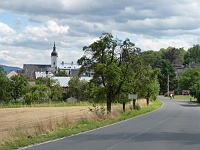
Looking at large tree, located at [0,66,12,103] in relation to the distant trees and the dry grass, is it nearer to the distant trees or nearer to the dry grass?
the dry grass

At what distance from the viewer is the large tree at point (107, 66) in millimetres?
37906

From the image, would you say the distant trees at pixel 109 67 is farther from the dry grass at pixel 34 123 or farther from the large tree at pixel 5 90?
the large tree at pixel 5 90

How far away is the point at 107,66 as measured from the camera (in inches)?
1486

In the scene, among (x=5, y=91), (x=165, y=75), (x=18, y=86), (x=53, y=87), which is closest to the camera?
(x=5, y=91)

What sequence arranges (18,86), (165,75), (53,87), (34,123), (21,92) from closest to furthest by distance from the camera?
(34,123)
(21,92)
(18,86)
(53,87)
(165,75)

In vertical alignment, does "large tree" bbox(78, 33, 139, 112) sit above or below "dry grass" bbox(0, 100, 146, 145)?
above

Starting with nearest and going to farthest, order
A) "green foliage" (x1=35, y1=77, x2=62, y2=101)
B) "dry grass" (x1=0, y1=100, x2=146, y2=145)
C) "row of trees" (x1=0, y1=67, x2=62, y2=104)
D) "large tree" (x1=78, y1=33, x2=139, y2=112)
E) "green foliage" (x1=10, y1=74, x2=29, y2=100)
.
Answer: "dry grass" (x1=0, y1=100, x2=146, y2=145)
"large tree" (x1=78, y1=33, x2=139, y2=112)
"row of trees" (x1=0, y1=67, x2=62, y2=104)
"green foliage" (x1=10, y1=74, x2=29, y2=100)
"green foliage" (x1=35, y1=77, x2=62, y2=101)

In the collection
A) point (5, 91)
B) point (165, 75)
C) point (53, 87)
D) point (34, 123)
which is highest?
point (165, 75)

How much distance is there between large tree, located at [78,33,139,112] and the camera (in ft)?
124

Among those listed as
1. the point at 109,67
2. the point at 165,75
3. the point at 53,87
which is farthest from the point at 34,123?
the point at 165,75

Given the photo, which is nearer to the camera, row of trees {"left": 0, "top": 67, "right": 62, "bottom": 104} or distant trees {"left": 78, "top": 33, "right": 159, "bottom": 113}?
distant trees {"left": 78, "top": 33, "right": 159, "bottom": 113}

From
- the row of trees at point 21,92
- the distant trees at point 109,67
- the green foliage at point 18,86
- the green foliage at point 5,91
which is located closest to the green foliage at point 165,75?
the row of trees at point 21,92

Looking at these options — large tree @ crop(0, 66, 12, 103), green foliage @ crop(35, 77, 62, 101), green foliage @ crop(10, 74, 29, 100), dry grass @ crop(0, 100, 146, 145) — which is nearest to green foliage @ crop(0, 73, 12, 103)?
large tree @ crop(0, 66, 12, 103)

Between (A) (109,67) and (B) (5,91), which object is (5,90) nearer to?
(B) (5,91)
